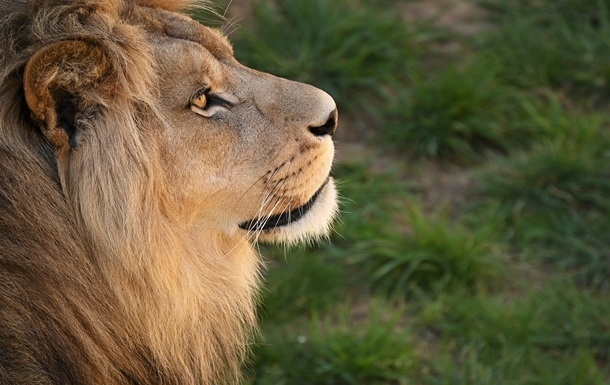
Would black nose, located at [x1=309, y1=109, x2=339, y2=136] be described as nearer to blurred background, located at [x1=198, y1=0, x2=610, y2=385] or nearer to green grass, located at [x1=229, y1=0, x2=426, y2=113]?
blurred background, located at [x1=198, y1=0, x2=610, y2=385]

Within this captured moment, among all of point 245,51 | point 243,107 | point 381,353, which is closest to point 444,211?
point 381,353

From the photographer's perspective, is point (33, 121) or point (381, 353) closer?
point (33, 121)

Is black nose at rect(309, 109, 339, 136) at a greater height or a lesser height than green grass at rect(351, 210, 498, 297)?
greater

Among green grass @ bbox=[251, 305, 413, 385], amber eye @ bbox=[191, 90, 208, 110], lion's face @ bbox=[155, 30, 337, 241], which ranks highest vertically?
amber eye @ bbox=[191, 90, 208, 110]

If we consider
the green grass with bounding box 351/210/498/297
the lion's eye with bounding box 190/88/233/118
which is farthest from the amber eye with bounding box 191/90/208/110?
the green grass with bounding box 351/210/498/297

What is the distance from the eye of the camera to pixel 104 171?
9.07 ft

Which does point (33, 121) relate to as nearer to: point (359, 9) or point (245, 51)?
point (245, 51)

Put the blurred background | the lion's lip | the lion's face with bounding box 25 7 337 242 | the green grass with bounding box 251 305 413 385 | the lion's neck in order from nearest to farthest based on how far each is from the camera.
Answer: the lion's face with bounding box 25 7 337 242, the lion's neck, the lion's lip, the green grass with bounding box 251 305 413 385, the blurred background

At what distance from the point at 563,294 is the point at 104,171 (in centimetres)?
256

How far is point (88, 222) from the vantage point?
2783 mm

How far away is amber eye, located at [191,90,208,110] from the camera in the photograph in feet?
9.76

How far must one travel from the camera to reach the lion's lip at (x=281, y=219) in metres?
3.19

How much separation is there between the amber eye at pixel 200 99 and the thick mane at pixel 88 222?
0.11 m

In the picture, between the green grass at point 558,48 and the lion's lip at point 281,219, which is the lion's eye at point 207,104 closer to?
the lion's lip at point 281,219
